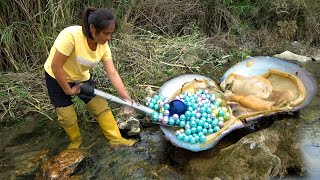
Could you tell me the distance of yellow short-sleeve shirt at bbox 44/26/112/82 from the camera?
2.81 meters

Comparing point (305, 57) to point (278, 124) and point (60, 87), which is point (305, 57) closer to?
point (278, 124)

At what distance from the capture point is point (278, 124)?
346 centimetres

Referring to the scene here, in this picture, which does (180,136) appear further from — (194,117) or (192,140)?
(194,117)

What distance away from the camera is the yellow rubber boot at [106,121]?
130 inches

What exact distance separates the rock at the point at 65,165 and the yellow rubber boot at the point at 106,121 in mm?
324

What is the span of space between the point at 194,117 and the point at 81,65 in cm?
106

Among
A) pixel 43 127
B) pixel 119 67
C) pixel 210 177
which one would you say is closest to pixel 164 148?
pixel 210 177

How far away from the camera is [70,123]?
3.33 metres

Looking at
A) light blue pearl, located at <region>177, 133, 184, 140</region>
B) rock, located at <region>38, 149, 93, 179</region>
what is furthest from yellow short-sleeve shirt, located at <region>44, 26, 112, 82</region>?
light blue pearl, located at <region>177, 133, 184, 140</region>

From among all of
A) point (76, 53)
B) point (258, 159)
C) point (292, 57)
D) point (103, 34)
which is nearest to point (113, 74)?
point (76, 53)

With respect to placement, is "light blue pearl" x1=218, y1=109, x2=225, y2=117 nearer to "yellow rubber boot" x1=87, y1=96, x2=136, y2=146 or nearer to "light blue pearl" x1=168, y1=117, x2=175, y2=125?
"light blue pearl" x1=168, y1=117, x2=175, y2=125

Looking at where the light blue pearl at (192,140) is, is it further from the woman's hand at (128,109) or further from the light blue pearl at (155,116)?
the woman's hand at (128,109)

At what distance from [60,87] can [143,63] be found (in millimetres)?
1906

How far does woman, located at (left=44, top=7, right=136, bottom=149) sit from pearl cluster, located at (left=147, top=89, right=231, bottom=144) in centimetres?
30
